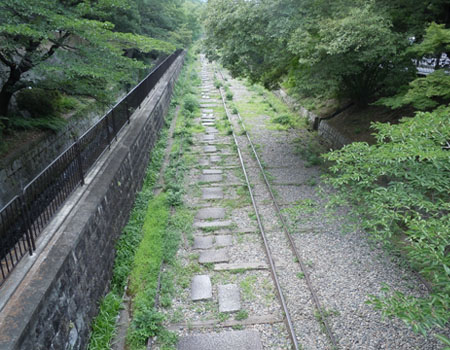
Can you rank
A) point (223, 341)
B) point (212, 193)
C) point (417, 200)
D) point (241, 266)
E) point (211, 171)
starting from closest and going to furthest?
1. point (417, 200)
2. point (223, 341)
3. point (241, 266)
4. point (212, 193)
5. point (211, 171)

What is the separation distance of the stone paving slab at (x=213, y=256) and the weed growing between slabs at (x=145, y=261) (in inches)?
24.6

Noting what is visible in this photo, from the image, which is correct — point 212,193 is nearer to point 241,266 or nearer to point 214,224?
point 214,224

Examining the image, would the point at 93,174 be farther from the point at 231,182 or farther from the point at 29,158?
the point at 231,182

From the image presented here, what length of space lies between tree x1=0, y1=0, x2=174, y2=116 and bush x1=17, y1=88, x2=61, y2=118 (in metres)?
0.90

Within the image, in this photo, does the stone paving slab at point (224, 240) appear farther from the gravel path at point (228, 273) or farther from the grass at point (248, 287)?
the grass at point (248, 287)

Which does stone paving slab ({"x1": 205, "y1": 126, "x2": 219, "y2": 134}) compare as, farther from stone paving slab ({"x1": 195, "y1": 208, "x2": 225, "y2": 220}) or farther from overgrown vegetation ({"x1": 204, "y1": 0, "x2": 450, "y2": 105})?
stone paving slab ({"x1": 195, "y1": 208, "x2": 225, "y2": 220})

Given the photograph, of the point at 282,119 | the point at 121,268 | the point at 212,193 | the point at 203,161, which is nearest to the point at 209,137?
the point at 203,161

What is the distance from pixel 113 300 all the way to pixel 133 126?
6343mm

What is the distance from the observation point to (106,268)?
6.61 meters

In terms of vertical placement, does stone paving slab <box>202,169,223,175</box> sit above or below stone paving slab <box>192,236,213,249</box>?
above

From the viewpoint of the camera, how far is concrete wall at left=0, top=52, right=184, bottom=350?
12.6 ft

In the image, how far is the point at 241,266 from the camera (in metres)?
7.21

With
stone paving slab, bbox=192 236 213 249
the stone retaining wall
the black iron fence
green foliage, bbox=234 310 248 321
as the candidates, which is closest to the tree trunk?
the black iron fence

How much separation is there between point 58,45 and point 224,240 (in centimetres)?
584
